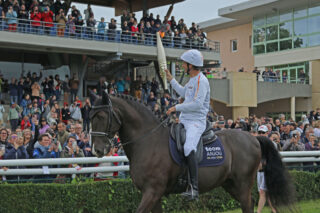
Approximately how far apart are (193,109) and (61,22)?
16.2m

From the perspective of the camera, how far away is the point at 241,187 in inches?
256

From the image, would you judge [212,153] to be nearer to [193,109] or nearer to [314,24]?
[193,109]

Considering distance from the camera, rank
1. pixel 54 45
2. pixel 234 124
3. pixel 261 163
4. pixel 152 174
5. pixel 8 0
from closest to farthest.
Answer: pixel 152 174, pixel 261 163, pixel 234 124, pixel 8 0, pixel 54 45

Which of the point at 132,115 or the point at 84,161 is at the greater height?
the point at 132,115

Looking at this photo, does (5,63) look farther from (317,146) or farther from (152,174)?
(152,174)

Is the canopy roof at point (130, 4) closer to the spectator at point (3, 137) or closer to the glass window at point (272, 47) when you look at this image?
the glass window at point (272, 47)

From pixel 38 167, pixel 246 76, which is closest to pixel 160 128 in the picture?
pixel 38 167

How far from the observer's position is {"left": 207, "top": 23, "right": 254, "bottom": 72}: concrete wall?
39.9 meters

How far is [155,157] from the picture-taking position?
5711 mm

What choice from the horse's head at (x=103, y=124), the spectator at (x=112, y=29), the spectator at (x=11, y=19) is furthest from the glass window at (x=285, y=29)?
the horse's head at (x=103, y=124)

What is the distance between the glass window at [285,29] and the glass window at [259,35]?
174 cm

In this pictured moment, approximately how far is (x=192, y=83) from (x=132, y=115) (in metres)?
0.96

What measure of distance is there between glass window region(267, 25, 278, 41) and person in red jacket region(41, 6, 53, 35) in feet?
70.3

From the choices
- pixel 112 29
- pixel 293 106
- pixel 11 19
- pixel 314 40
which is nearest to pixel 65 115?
pixel 11 19
